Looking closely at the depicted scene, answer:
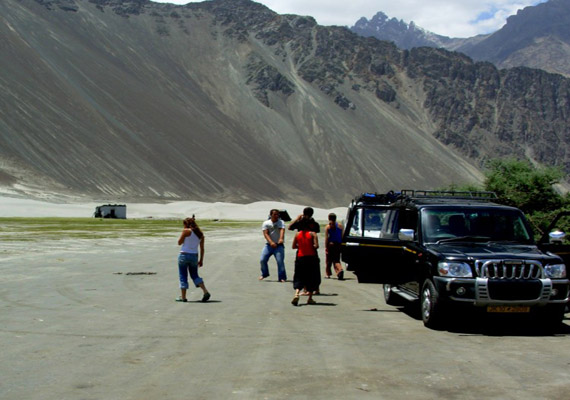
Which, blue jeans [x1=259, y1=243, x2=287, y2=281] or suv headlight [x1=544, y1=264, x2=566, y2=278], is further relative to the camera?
blue jeans [x1=259, y1=243, x2=287, y2=281]

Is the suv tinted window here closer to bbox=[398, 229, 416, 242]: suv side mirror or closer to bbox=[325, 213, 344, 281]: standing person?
bbox=[325, 213, 344, 281]: standing person

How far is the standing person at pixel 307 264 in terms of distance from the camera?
14.2 metres

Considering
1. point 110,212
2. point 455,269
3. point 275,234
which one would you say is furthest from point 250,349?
point 110,212

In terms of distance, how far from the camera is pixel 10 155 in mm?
107375

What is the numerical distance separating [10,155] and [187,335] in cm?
10493

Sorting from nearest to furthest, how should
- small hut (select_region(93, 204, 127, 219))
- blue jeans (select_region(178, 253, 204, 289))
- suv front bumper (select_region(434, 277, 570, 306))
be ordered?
1. suv front bumper (select_region(434, 277, 570, 306))
2. blue jeans (select_region(178, 253, 204, 289))
3. small hut (select_region(93, 204, 127, 219))

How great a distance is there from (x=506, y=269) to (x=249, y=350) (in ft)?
13.7

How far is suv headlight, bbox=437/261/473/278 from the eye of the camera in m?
10.9

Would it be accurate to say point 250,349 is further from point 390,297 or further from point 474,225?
point 390,297

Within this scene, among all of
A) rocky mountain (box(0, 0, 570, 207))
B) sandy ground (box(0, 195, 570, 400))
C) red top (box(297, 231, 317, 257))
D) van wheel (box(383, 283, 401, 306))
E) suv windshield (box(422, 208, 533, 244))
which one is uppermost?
rocky mountain (box(0, 0, 570, 207))

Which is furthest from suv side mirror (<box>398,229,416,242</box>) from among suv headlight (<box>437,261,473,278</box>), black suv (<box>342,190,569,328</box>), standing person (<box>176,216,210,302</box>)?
standing person (<box>176,216,210,302</box>)

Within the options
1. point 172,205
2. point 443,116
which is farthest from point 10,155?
point 443,116

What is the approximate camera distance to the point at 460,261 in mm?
10984

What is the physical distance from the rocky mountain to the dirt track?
92.0 meters
